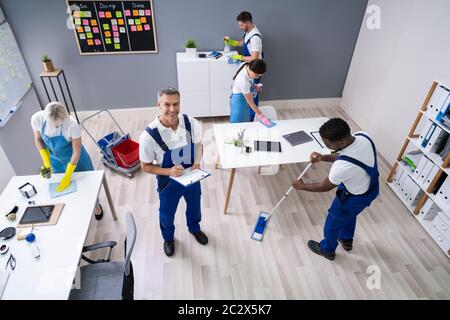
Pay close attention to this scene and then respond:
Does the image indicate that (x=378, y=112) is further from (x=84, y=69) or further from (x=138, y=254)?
(x=84, y=69)

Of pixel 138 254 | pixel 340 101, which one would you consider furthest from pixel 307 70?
pixel 138 254

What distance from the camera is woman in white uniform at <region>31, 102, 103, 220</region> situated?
2.56 metres

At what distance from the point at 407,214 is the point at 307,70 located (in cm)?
281

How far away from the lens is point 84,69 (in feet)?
14.9

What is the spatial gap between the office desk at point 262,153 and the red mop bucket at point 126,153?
120cm

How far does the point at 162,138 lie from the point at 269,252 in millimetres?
1656

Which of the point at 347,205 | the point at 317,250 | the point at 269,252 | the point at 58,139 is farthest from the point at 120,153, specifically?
the point at 347,205

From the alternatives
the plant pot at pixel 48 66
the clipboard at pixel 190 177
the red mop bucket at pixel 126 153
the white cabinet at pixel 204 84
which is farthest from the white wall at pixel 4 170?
the white cabinet at pixel 204 84

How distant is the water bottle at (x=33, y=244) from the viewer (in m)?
2.07

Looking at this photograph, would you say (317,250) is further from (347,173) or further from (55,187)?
(55,187)

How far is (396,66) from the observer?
4020 millimetres

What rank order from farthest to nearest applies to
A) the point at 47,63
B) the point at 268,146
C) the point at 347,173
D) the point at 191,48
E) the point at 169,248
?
1. the point at 191,48
2. the point at 47,63
3. the point at 268,146
4. the point at 169,248
5. the point at 347,173

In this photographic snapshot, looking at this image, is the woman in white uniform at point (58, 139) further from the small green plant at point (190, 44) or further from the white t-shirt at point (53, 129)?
the small green plant at point (190, 44)

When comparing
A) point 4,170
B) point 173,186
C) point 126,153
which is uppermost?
point 173,186
